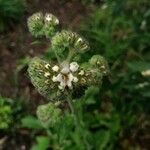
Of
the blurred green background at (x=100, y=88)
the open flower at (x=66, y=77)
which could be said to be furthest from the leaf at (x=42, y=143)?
the open flower at (x=66, y=77)

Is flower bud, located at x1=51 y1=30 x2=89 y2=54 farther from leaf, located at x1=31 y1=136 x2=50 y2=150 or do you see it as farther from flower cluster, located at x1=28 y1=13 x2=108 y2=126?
leaf, located at x1=31 y1=136 x2=50 y2=150

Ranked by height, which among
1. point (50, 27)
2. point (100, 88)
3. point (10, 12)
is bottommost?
point (100, 88)

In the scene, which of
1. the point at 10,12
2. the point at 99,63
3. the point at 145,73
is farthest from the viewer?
the point at 10,12

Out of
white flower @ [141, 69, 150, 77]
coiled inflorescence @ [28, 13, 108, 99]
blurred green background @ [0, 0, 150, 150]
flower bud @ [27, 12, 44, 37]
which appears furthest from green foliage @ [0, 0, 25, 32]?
coiled inflorescence @ [28, 13, 108, 99]

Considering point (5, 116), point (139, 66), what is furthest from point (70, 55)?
point (5, 116)

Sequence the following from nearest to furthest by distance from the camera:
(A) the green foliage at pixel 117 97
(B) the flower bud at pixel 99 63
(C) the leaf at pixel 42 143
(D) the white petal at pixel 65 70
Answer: (D) the white petal at pixel 65 70 → (B) the flower bud at pixel 99 63 → (A) the green foliage at pixel 117 97 → (C) the leaf at pixel 42 143

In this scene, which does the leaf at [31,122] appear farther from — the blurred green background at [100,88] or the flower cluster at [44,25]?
the flower cluster at [44,25]

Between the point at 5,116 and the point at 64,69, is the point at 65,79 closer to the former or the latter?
the point at 64,69

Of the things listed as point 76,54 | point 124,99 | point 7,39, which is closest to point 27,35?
point 7,39
